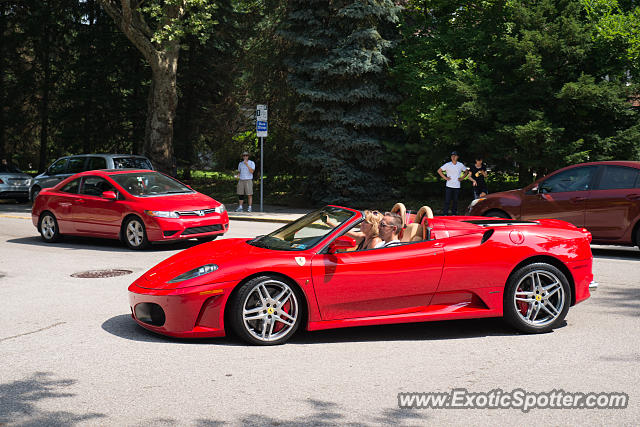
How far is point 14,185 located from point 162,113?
6894 mm

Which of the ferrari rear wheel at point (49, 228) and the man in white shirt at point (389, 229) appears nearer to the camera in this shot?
the man in white shirt at point (389, 229)

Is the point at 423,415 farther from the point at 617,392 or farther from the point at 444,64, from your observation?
the point at 444,64

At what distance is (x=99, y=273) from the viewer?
33.2 ft

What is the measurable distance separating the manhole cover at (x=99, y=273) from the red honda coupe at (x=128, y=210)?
2233 mm

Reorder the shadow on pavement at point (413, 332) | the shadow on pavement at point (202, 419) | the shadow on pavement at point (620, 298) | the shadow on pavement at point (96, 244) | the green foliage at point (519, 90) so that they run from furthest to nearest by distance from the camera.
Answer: the green foliage at point (519, 90)
the shadow on pavement at point (96, 244)
the shadow on pavement at point (620, 298)
the shadow on pavement at point (413, 332)
the shadow on pavement at point (202, 419)

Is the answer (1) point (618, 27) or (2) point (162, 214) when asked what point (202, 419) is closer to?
(2) point (162, 214)

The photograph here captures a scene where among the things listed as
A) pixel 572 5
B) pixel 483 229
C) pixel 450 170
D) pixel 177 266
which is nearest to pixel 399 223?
pixel 483 229

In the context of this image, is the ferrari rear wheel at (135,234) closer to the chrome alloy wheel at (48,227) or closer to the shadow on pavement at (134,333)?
the chrome alloy wheel at (48,227)

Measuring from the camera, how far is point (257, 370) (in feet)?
18.0

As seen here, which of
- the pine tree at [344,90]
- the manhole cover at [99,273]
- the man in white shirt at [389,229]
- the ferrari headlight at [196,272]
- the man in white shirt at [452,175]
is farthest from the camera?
the pine tree at [344,90]

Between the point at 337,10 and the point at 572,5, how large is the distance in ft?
24.8

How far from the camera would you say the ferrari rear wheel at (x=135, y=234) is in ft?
41.7

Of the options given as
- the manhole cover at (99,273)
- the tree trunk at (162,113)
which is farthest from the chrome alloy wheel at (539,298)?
the tree trunk at (162,113)

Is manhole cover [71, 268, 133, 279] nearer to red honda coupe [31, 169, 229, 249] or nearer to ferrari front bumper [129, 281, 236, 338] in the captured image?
red honda coupe [31, 169, 229, 249]
